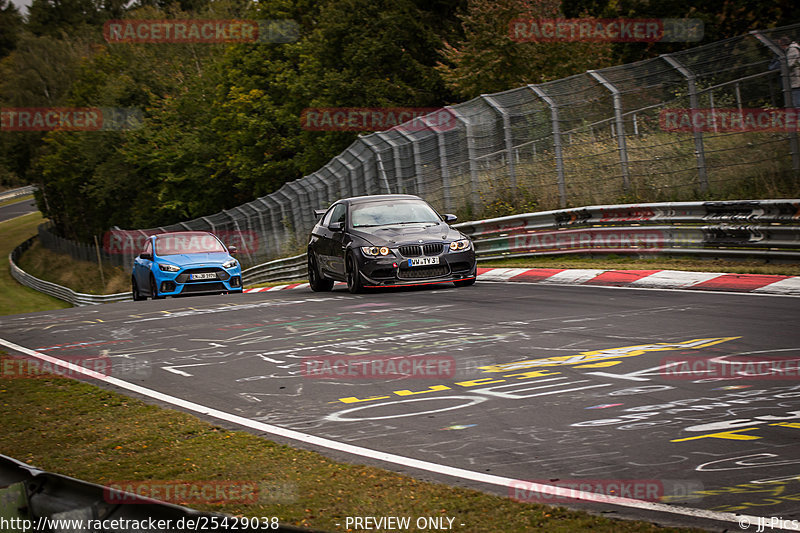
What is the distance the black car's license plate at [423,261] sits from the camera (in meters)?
14.6

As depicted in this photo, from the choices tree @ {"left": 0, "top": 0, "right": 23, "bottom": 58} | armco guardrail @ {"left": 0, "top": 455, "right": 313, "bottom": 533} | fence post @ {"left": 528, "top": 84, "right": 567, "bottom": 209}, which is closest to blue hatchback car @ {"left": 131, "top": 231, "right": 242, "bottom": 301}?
fence post @ {"left": 528, "top": 84, "right": 567, "bottom": 209}

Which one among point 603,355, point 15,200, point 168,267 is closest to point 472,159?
point 168,267

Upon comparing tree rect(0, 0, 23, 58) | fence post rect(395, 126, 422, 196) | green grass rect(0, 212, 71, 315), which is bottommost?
green grass rect(0, 212, 71, 315)

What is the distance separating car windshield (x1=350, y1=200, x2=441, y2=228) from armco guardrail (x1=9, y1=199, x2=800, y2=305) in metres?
3.05

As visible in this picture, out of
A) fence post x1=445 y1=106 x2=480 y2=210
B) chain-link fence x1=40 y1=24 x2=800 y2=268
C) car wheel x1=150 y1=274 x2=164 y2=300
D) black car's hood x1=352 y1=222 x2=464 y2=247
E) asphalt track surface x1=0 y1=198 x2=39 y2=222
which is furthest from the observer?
asphalt track surface x1=0 y1=198 x2=39 y2=222

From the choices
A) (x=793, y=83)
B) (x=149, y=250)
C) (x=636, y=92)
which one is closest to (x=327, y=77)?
(x=149, y=250)

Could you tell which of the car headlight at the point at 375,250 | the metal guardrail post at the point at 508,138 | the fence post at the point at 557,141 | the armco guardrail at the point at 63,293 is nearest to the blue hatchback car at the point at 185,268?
the car headlight at the point at 375,250

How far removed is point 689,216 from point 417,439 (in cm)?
1046

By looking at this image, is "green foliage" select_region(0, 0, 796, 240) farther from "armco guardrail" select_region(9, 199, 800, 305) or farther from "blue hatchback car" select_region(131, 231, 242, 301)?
"blue hatchback car" select_region(131, 231, 242, 301)

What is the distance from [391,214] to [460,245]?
1.62 m

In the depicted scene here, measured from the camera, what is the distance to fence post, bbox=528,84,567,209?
17750mm

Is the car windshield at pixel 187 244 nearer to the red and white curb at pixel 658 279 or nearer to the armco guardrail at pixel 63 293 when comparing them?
the red and white curb at pixel 658 279

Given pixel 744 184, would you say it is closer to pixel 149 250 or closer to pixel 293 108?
pixel 149 250

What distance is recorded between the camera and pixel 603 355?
7.84m
